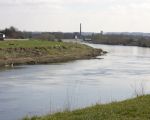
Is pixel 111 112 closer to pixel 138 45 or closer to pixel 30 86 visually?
pixel 30 86

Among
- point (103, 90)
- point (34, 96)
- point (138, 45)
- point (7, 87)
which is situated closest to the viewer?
point (34, 96)

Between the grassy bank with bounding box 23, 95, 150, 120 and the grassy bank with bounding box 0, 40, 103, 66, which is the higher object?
the grassy bank with bounding box 23, 95, 150, 120

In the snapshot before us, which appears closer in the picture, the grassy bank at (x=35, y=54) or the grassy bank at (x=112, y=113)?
the grassy bank at (x=112, y=113)

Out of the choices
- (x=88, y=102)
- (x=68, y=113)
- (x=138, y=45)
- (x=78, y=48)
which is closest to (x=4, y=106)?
(x=88, y=102)

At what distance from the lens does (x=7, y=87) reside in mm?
20500

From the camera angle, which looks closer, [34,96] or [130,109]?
[130,109]

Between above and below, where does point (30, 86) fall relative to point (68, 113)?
below

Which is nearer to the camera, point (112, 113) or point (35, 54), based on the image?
point (112, 113)

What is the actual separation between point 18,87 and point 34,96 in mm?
3728

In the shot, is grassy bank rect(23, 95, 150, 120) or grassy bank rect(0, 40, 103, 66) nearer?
grassy bank rect(23, 95, 150, 120)

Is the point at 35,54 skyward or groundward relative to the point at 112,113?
groundward

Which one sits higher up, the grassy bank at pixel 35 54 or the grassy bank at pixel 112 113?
the grassy bank at pixel 112 113

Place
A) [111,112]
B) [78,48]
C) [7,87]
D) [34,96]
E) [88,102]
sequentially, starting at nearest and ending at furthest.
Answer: [111,112] < [88,102] < [34,96] < [7,87] < [78,48]

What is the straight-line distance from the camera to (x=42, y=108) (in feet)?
44.7
